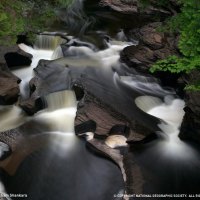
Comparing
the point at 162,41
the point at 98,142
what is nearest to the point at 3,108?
the point at 98,142

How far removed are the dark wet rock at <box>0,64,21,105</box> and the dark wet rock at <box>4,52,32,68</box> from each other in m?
1.15

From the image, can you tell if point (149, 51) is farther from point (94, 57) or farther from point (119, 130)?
point (119, 130)

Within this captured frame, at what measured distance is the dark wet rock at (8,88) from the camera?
10641 mm

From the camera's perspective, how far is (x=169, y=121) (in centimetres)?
1040

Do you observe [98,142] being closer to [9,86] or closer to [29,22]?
[9,86]

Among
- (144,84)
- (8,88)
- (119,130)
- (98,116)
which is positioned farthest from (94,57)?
(119,130)

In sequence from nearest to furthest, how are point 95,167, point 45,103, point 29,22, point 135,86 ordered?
point 95,167, point 45,103, point 135,86, point 29,22

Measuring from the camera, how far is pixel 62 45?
14.0 m

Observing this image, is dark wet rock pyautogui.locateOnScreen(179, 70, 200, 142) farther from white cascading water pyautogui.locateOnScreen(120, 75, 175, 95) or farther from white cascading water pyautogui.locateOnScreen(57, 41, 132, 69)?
white cascading water pyautogui.locateOnScreen(57, 41, 132, 69)

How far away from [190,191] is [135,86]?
500cm

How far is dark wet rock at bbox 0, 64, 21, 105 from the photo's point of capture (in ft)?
34.9

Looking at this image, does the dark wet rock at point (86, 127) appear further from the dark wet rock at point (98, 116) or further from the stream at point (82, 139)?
the stream at point (82, 139)

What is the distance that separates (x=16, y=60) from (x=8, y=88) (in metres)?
2.31

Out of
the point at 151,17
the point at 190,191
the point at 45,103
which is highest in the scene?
the point at 151,17
